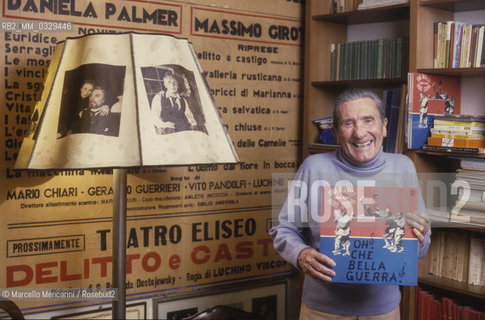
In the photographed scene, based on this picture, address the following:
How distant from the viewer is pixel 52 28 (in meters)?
2.60

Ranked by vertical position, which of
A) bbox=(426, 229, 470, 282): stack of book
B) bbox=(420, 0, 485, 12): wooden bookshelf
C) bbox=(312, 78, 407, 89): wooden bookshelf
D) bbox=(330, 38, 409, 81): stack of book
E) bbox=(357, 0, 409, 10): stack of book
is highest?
bbox=(357, 0, 409, 10): stack of book

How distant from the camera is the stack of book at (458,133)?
8.74ft

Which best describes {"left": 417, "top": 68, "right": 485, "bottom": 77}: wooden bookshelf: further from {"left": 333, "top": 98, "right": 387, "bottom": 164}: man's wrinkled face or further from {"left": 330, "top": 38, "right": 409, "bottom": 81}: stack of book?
{"left": 333, "top": 98, "right": 387, "bottom": 164}: man's wrinkled face

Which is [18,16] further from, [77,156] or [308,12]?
[308,12]

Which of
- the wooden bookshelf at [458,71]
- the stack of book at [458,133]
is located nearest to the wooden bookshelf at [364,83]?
the wooden bookshelf at [458,71]

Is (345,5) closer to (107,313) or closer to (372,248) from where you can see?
(372,248)

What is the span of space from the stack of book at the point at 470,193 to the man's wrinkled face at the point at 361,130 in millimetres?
688

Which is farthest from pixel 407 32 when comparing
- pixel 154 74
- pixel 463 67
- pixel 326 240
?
pixel 154 74

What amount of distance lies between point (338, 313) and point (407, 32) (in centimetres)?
174

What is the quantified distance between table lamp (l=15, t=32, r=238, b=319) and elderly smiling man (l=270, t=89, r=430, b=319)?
50cm

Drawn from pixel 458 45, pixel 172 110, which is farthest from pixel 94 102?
pixel 458 45

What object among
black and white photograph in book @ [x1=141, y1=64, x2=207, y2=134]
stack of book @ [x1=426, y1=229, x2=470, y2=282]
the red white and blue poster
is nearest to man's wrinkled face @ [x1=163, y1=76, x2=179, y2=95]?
black and white photograph in book @ [x1=141, y1=64, x2=207, y2=134]

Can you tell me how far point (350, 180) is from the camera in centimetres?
222

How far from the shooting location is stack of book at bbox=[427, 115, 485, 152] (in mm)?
2664
